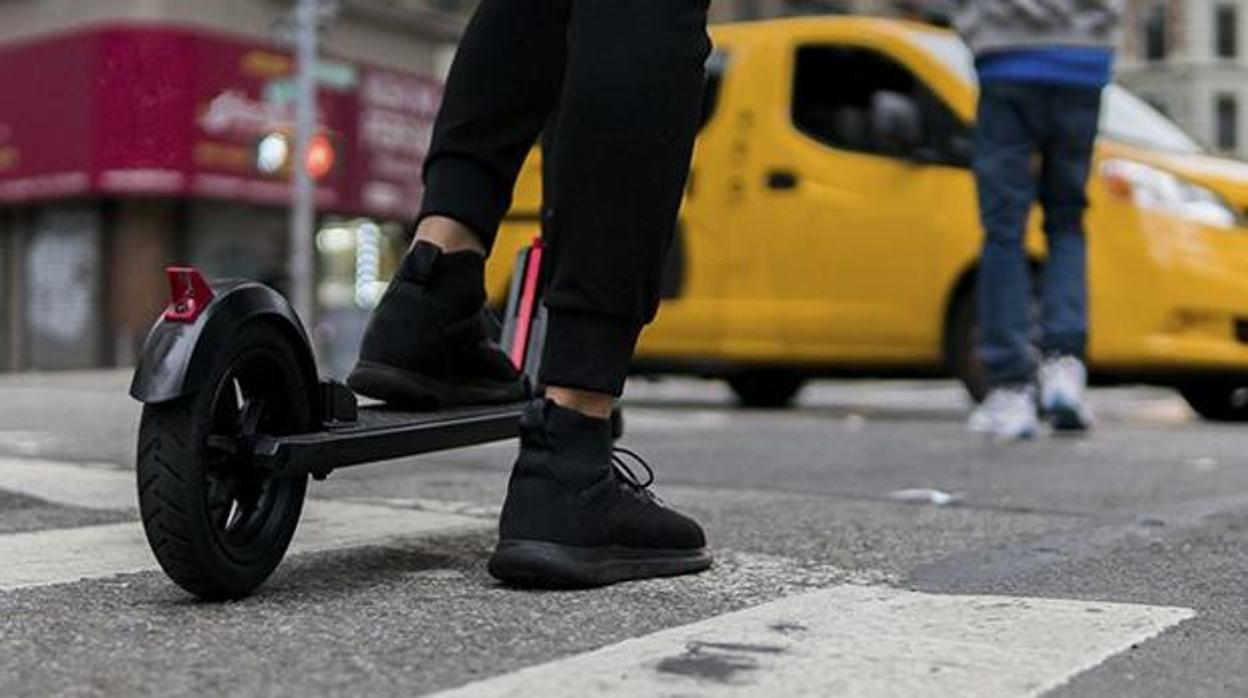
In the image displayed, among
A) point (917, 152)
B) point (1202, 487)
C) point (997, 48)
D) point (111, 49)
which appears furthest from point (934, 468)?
point (111, 49)

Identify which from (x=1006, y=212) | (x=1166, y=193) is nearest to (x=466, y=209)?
(x=1006, y=212)

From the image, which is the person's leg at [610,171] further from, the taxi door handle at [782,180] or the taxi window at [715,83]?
the taxi window at [715,83]

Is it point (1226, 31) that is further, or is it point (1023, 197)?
point (1226, 31)

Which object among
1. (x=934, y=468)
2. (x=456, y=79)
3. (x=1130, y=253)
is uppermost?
(x=456, y=79)

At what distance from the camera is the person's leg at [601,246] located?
1.98 metres

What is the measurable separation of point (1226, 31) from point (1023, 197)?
41.4m

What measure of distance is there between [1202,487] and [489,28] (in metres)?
1.83

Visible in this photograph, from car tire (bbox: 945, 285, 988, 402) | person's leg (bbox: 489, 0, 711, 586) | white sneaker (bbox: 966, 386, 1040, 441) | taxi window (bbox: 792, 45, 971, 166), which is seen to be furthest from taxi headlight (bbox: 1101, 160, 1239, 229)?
person's leg (bbox: 489, 0, 711, 586)

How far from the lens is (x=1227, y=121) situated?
137 ft

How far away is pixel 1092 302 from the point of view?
6129mm

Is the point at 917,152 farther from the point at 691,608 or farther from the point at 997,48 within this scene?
the point at 691,608

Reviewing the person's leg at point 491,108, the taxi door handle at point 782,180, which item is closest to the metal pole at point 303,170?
the taxi door handle at point 782,180

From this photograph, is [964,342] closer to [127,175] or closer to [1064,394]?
[1064,394]

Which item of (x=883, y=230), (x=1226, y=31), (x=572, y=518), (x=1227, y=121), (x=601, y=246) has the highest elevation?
(x=1226, y=31)
